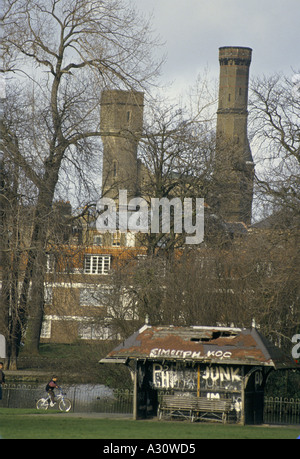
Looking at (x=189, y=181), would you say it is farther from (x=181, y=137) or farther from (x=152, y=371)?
(x=152, y=371)

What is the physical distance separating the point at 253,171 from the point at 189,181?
31.1 feet

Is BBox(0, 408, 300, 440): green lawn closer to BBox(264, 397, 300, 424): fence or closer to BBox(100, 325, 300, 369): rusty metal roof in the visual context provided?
BBox(100, 325, 300, 369): rusty metal roof

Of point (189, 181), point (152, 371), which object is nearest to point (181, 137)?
point (189, 181)

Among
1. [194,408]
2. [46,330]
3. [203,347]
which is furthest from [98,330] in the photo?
[46,330]

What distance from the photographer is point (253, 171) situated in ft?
127

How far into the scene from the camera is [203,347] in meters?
23.7

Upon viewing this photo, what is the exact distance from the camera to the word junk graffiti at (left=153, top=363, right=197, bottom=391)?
2489cm

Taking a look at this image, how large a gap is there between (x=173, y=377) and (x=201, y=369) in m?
0.93

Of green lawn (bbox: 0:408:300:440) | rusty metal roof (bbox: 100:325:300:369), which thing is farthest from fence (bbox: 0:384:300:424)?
green lawn (bbox: 0:408:300:440)

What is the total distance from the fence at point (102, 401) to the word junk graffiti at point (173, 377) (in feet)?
13.4

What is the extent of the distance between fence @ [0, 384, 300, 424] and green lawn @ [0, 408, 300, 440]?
5.05 metres

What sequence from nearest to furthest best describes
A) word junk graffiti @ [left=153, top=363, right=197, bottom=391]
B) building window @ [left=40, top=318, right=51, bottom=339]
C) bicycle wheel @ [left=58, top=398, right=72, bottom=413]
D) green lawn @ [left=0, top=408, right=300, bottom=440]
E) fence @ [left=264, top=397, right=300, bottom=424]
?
1. green lawn @ [left=0, top=408, right=300, bottom=440]
2. word junk graffiti @ [left=153, top=363, right=197, bottom=391]
3. bicycle wheel @ [left=58, top=398, right=72, bottom=413]
4. fence @ [left=264, top=397, right=300, bottom=424]
5. building window @ [left=40, top=318, right=51, bottom=339]

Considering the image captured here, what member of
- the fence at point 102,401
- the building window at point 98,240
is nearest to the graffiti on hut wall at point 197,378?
the fence at point 102,401

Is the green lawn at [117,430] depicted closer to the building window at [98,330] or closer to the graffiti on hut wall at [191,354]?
the graffiti on hut wall at [191,354]
